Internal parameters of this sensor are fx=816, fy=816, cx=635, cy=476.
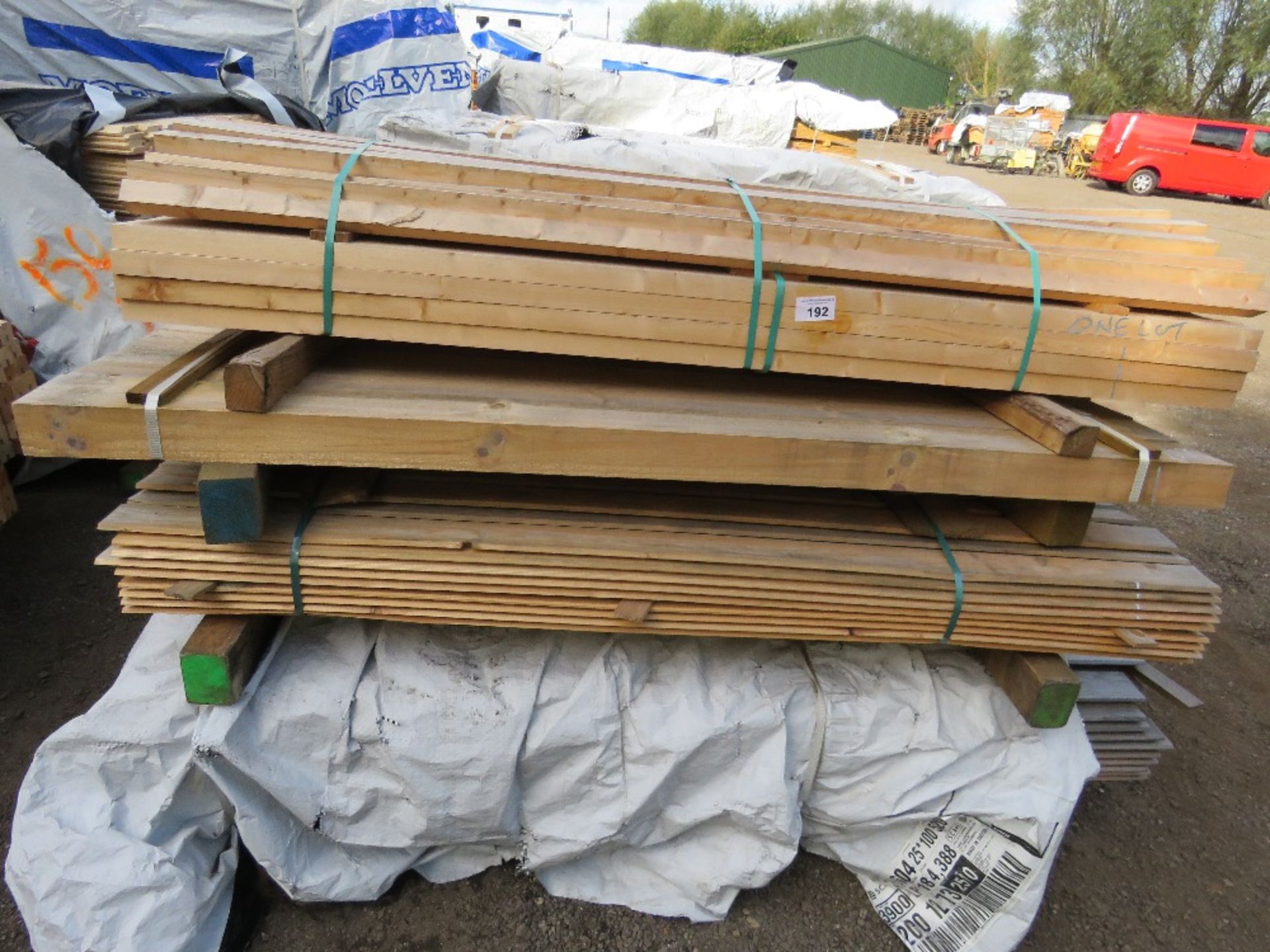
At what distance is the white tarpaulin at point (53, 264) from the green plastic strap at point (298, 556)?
3.03 metres

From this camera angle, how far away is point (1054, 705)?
2.38 m

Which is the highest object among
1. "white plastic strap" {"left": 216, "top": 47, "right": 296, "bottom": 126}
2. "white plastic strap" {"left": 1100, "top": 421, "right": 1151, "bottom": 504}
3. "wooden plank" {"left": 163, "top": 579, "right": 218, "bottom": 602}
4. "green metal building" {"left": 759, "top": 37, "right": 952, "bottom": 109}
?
"green metal building" {"left": 759, "top": 37, "right": 952, "bottom": 109}

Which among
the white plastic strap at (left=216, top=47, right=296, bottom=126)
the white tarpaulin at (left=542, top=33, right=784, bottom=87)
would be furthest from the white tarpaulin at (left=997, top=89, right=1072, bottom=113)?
the white plastic strap at (left=216, top=47, right=296, bottom=126)

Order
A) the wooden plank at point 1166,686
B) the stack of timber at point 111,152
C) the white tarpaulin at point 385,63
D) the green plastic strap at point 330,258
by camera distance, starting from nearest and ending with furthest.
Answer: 1. the green plastic strap at point 330,258
2. the wooden plank at point 1166,686
3. the stack of timber at point 111,152
4. the white tarpaulin at point 385,63

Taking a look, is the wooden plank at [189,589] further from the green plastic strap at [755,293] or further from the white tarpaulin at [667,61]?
the white tarpaulin at [667,61]

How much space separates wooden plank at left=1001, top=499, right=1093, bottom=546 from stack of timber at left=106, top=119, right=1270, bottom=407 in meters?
0.34

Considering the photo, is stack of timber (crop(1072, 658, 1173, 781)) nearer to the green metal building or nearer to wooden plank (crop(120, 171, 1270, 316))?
wooden plank (crop(120, 171, 1270, 316))

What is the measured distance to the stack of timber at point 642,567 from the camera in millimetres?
2150

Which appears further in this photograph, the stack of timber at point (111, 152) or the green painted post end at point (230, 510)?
the stack of timber at point (111, 152)

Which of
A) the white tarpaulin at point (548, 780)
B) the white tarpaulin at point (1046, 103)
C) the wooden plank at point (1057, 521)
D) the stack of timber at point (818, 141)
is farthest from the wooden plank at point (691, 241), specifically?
the white tarpaulin at point (1046, 103)

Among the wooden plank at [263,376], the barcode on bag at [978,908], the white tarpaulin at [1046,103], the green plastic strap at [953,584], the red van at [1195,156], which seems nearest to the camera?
the wooden plank at [263,376]


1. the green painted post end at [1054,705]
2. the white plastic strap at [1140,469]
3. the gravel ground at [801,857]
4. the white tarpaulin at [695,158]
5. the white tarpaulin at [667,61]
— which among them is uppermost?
the white tarpaulin at [667,61]

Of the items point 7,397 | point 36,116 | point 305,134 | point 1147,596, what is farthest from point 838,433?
point 36,116

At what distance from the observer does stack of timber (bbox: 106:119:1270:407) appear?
76.0 inches
